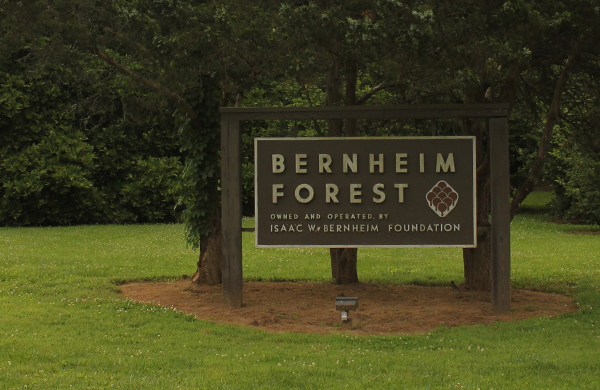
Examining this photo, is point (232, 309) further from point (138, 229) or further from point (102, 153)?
point (102, 153)

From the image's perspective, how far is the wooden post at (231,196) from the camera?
9.55 m

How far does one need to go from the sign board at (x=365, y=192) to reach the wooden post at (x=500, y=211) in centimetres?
27

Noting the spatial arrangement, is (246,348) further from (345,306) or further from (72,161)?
(72,161)

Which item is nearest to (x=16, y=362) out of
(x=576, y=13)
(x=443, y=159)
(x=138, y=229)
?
(x=443, y=159)

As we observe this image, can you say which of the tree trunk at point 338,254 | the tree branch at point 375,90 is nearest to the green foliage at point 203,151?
the tree trunk at point 338,254

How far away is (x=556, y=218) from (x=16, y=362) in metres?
22.0

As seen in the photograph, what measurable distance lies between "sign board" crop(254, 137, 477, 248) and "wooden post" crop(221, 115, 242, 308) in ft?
0.87

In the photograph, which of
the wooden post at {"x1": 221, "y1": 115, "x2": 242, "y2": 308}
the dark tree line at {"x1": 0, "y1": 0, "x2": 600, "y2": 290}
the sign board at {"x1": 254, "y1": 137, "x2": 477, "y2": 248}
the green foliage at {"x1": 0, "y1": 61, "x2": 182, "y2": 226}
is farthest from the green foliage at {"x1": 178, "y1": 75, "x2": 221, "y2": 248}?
the green foliage at {"x1": 0, "y1": 61, "x2": 182, "y2": 226}

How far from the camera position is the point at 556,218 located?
25.5 m

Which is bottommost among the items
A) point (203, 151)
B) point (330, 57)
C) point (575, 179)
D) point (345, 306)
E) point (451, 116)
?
point (345, 306)

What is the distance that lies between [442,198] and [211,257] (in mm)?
3977

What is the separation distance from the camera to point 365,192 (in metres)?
9.52

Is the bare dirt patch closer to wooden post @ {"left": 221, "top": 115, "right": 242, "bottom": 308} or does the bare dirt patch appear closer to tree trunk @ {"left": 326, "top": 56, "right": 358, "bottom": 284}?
tree trunk @ {"left": 326, "top": 56, "right": 358, "bottom": 284}

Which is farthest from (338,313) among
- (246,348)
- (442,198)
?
(246,348)
